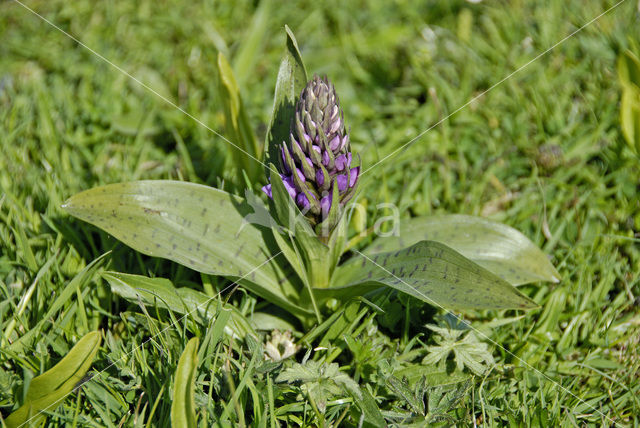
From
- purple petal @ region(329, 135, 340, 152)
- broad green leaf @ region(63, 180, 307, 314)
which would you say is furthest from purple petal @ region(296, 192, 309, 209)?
broad green leaf @ region(63, 180, 307, 314)

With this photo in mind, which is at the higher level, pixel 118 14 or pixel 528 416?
pixel 118 14

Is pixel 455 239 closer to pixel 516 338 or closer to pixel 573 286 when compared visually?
pixel 516 338

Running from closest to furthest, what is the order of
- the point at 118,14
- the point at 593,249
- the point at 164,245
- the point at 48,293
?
the point at 164,245 < the point at 48,293 < the point at 593,249 < the point at 118,14

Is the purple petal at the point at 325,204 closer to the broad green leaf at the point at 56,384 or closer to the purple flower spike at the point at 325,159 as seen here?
the purple flower spike at the point at 325,159

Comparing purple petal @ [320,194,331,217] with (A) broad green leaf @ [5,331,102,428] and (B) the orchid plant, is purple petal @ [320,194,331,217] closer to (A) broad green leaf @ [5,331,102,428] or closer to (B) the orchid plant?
(B) the orchid plant

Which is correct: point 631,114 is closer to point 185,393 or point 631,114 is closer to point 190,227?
point 190,227

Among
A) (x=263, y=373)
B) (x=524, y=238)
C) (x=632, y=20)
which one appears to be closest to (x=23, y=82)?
(x=263, y=373)

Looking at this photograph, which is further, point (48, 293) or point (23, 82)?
point (23, 82)
